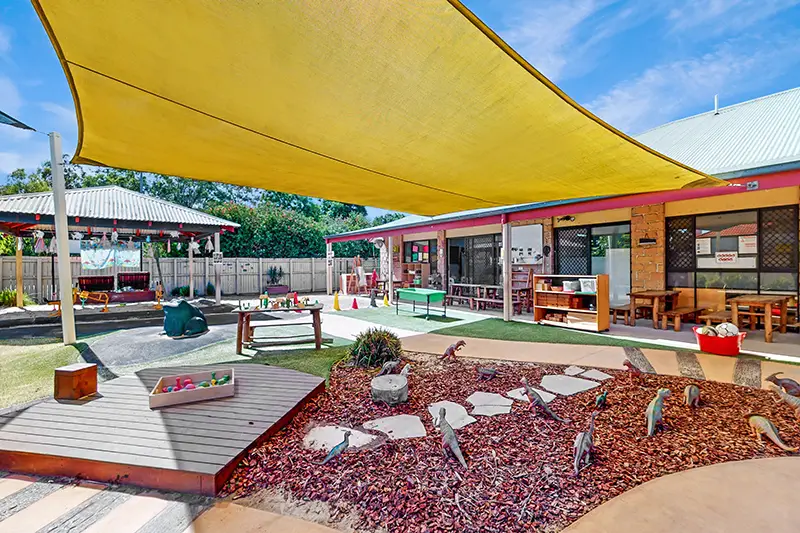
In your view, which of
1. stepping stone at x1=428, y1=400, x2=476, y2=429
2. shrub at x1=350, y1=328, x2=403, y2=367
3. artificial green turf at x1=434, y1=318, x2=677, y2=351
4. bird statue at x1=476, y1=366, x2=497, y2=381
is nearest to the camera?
stepping stone at x1=428, y1=400, x2=476, y2=429

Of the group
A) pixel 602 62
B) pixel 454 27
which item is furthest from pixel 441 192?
pixel 602 62

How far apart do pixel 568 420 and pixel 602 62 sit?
27.3 ft

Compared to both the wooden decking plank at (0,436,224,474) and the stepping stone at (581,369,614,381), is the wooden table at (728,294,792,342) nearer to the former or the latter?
the stepping stone at (581,369,614,381)

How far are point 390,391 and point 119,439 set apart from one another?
2092 mm

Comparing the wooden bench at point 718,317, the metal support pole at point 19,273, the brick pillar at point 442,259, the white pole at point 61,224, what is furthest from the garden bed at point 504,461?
the metal support pole at point 19,273

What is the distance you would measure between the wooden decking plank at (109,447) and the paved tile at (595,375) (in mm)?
3904

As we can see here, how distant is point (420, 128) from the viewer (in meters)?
3.32

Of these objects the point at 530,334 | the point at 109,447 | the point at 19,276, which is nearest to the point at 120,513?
the point at 109,447

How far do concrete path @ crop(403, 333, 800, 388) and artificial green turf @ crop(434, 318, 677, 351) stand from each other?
1.21 ft

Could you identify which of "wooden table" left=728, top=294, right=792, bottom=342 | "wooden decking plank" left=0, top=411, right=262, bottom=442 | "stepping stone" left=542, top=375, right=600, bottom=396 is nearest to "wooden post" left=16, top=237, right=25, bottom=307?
"wooden decking plank" left=0, top=411, right=262, bottom=442

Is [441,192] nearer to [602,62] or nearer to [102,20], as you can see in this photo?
[102,20]

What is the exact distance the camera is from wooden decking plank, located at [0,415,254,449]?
2.43 metres

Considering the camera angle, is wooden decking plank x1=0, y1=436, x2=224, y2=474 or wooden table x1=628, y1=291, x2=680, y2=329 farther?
wooden table x1=628, y1=291, x2=680, y2=329

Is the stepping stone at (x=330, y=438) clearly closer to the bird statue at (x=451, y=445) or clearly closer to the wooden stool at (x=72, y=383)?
the bird statue at (x=451, y=445)
